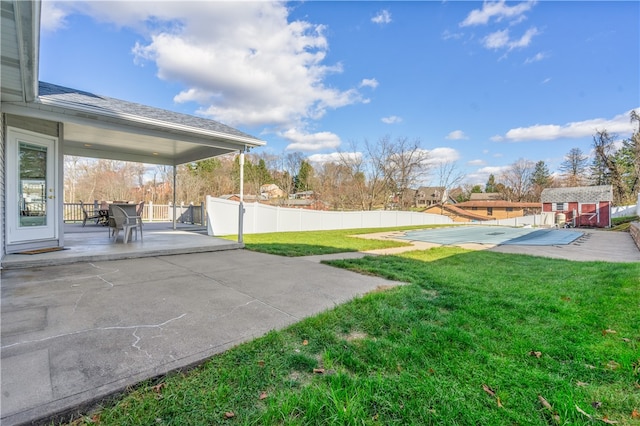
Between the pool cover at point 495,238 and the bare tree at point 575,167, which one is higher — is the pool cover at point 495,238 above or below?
below

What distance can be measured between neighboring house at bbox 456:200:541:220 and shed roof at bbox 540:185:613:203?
5700mm

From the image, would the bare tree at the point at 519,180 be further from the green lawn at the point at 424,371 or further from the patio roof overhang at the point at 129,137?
the green lawn at the point at 424,371

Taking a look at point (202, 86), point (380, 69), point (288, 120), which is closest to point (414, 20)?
point (380, 69)

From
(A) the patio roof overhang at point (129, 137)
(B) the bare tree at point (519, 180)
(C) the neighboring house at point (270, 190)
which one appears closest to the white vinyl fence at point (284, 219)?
(A) the patio roof overhang at point (129, 137)

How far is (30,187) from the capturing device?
574cm

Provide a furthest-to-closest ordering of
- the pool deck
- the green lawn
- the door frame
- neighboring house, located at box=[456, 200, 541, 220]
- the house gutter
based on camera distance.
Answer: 1. neighboring house, located at box=[456, 200, 541, 220]
2. the pool deck
3. the door frame
4. the house gutter
5. the green lawn

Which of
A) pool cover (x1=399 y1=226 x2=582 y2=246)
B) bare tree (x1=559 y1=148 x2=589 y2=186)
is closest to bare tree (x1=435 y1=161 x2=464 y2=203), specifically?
pool cover (x1=399 y1=226 x2=582 y2=246)

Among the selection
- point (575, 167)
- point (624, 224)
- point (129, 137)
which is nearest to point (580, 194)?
point (624, 224)

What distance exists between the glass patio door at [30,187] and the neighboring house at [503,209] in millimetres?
40581

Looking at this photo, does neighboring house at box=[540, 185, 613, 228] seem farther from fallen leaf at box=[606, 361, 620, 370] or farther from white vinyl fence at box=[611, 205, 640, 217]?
fallen leaf at box=[606, 361, 620, 370]

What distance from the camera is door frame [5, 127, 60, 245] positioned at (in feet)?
17.2

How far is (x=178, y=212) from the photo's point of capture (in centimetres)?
1614

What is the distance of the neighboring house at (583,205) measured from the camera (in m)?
26.2

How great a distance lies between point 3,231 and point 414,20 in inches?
516
